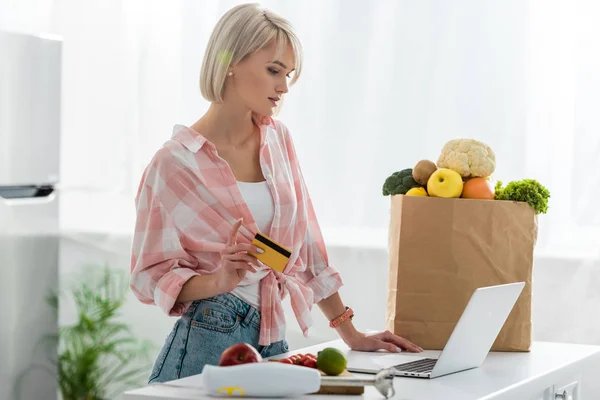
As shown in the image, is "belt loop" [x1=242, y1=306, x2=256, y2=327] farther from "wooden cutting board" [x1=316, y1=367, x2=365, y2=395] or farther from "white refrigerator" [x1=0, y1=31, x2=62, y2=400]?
"white refrigerator" [x1=0, y1=31, x2=62, y2=400]

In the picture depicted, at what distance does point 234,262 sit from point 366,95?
143 cm

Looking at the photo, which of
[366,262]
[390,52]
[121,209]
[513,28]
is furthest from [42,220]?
[513,28]

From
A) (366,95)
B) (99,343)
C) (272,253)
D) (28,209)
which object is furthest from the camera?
(99,343)

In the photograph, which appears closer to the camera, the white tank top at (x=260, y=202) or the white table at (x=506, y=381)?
the white table at (x=506, y=381)

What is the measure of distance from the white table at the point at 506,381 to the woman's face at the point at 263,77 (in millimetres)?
485

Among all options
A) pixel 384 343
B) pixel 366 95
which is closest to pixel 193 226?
pixel 384 343

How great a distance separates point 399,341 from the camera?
1728 mm

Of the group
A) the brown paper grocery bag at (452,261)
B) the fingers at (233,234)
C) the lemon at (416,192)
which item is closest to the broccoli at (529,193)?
the brown paper grocery bag at (452,261)

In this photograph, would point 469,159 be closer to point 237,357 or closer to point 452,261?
point 452,261

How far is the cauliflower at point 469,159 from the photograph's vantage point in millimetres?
1768

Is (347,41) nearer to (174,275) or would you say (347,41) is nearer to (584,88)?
(584,88)

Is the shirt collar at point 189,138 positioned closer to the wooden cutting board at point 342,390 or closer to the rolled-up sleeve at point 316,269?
the rolled-up sleeve at point 316,269

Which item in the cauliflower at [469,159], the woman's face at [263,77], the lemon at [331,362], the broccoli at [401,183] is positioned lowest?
the lemon at [331,362]

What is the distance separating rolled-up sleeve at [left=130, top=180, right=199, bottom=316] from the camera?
1600mm
